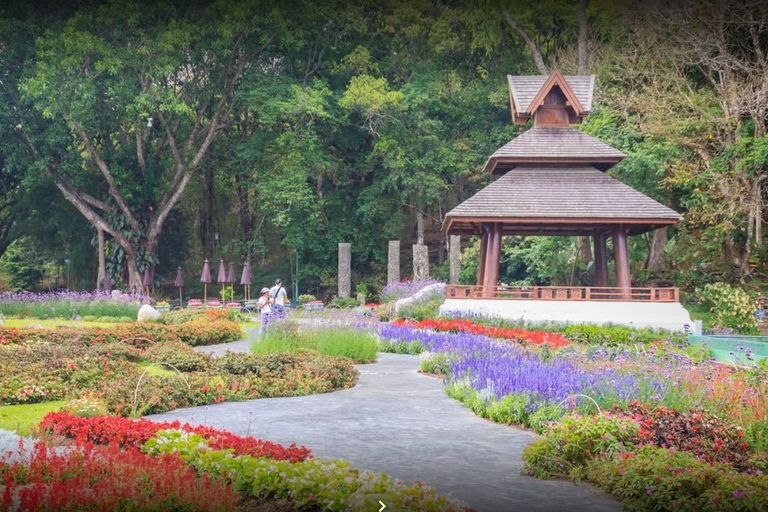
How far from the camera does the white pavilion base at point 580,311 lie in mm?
25688

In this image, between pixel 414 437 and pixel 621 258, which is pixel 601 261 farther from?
pixel 414 437

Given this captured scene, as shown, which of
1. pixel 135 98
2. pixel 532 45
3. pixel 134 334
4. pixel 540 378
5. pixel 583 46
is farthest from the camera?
pixel 532 45

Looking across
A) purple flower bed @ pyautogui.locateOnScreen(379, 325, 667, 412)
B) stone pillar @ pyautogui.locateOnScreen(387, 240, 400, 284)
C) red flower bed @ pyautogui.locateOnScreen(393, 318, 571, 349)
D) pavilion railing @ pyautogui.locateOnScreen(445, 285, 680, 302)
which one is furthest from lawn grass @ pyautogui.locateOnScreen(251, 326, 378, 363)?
stone pillar @ pyautogui.locateOnScreen(387, 240, 400, 284)

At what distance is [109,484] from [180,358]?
928 centimetres

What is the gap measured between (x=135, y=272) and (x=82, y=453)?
35.6 m

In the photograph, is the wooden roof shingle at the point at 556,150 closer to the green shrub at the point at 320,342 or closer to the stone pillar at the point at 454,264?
the stone pillar at the point at 454,264

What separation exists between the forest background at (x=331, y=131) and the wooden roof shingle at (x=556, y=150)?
13.3 ft

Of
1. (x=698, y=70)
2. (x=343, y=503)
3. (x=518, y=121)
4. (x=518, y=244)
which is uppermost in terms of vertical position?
(x=698, y=70)

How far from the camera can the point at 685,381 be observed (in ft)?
36.8

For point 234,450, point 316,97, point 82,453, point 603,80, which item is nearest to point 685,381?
point 234,450

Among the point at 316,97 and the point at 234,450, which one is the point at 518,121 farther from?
the point at 234,450

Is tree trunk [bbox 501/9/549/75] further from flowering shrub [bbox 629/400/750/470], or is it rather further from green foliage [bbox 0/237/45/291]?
flowering shrub [bbox 629/400/750/470]

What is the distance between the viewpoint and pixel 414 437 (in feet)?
33.4

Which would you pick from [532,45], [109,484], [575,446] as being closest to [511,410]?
[575,446]
